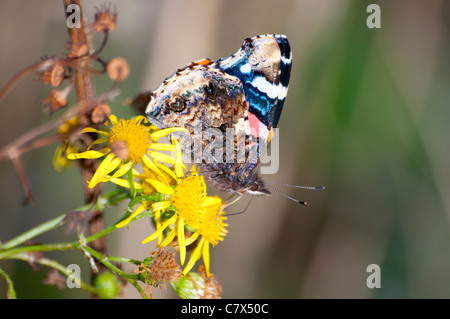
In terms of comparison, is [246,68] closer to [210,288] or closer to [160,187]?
[160,187]

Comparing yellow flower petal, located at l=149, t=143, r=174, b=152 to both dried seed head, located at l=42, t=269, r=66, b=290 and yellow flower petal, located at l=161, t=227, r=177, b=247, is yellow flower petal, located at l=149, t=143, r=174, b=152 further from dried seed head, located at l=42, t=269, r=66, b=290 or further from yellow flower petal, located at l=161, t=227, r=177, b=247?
dried seed head, located at l=42, t=269, r=66, b=290

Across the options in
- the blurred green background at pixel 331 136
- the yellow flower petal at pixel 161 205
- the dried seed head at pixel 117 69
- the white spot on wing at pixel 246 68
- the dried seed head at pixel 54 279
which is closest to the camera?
the dried seed head at pixel 117 69

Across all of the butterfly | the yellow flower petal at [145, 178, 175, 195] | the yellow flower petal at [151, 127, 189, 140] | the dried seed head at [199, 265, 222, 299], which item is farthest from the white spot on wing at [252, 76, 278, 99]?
the dried seed head at [199, 265, 222, 299]

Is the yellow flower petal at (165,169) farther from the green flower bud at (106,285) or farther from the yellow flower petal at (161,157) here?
the green flower bud at (106,285)

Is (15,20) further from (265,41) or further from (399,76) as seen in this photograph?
(399,76)

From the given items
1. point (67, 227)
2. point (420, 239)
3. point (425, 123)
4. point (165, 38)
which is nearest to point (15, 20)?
point (165, 38)

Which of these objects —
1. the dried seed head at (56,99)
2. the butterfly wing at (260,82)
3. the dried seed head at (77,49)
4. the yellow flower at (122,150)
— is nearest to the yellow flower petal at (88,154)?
the yellow flower at (122,150)

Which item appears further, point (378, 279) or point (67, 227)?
point (378, 279)
